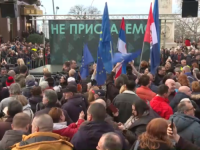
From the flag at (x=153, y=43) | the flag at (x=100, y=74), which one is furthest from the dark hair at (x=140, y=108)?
the flag at (x=153, y=43)

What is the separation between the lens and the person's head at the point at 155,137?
313cm

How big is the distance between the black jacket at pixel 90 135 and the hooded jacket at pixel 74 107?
6.16ft

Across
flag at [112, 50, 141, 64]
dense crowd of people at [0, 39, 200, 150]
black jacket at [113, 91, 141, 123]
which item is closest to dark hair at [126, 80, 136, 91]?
dense crowd of people at [0, 39, 200, 150]

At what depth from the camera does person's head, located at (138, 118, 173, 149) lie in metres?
3.13

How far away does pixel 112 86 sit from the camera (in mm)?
6973

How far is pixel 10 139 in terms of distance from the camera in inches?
144

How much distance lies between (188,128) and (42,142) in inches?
72.1

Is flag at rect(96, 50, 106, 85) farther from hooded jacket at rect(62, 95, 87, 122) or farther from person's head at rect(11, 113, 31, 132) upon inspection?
person's head at rect(11, 113, 31, 132)

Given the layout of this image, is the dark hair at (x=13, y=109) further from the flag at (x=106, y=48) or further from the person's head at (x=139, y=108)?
the flag at (x=106, y=48)

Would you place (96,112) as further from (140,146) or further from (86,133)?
(140,146)

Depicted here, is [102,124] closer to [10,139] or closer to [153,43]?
[10,139]

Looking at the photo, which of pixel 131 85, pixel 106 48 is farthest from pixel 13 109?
pixel 106 48

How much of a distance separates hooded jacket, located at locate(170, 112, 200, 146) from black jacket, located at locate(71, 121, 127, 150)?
0.85m

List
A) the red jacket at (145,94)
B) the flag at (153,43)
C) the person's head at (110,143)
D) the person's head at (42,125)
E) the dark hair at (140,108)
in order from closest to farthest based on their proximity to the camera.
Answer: the person's head at (110,143) → the person's head at (42,125) → the dark hair at (140,108) → the red jacket at (145,94) → the flag at (153,43)
